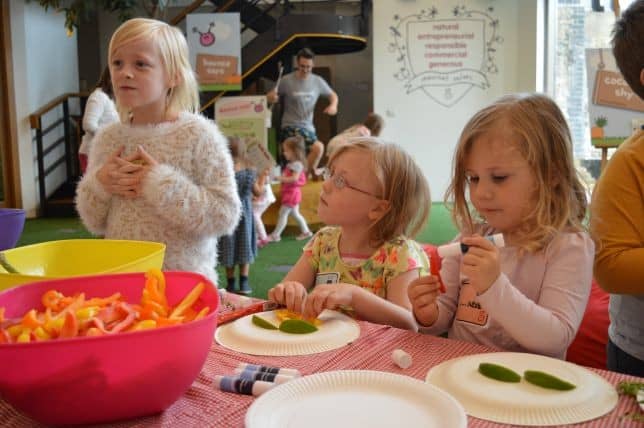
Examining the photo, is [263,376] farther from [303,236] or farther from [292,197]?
[303,236]

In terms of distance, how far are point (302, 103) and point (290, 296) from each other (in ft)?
18.7

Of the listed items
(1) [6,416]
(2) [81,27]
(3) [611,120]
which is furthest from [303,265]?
(2) [81,27]

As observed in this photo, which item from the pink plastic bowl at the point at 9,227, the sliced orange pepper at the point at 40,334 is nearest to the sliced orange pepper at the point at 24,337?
the sliced orange pepper at the point at 40,334

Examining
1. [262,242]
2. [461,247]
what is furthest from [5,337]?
[262,242]

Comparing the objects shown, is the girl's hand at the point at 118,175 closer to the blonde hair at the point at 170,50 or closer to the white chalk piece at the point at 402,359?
the blonde hair at the point at 170,50

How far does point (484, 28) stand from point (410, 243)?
6.60 meters

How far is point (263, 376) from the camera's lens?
0.76 m

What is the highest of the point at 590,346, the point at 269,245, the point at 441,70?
the point at 441,70

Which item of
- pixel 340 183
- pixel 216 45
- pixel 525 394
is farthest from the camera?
pixel 216 45

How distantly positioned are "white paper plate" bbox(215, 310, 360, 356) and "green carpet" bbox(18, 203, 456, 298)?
2425 millimetres

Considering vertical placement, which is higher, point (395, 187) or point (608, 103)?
point (608, 103)

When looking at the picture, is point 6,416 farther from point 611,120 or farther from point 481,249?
point 611,120

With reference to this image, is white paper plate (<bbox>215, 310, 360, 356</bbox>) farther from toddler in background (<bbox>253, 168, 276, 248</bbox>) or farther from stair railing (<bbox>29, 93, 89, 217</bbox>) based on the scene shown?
stair railing (<bbox>29, 93, 89, 217</bbox>)

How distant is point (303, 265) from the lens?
4.87 ft
